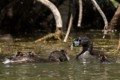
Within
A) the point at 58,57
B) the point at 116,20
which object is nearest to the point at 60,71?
the point at 58,57

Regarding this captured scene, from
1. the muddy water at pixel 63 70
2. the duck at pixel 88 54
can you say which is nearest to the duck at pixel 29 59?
the muddy water at pixel 63 70

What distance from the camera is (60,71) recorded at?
12.0 meters

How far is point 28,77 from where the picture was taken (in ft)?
36.5

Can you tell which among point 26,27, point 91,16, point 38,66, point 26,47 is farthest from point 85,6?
point 38,66

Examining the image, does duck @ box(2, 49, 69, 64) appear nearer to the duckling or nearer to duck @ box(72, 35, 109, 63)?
the duckling

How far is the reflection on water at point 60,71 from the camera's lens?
11.1 meters

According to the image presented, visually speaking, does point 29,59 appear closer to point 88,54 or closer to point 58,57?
point 58,57

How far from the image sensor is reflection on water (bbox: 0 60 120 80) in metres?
11.1

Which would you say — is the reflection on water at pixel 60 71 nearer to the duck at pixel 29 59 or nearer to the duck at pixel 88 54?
the duck at pixel 29 59

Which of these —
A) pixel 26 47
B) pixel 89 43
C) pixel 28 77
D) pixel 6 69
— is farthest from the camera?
pixel 26 47

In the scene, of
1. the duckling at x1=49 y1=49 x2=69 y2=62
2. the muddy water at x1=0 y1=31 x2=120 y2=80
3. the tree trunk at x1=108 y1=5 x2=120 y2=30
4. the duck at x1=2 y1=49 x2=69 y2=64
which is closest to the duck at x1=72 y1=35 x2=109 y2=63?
the muddy water at x1=0 y1=31 x2=120 y2=80

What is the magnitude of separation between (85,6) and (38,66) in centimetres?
1697

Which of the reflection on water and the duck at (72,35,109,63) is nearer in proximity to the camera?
the reflection on water

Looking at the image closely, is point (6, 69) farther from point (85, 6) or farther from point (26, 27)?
point (85, 6)
